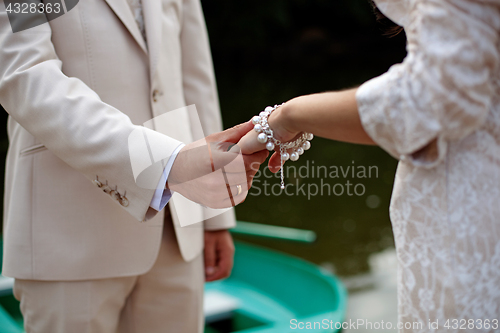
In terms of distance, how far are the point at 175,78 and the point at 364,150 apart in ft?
20.3

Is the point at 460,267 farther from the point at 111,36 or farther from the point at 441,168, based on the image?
the point at 111,36

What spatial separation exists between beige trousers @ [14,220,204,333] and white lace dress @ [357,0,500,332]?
25.4 inches

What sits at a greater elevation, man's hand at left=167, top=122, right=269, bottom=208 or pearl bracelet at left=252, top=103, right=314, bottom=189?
pearl bracelet at left=252, top=103, right=314, bottom=189

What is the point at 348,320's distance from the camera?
293 centimetres

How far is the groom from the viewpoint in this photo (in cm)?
100

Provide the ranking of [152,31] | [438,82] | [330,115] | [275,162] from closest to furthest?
1. [438,82]
2. [330,115]
3. [275,162]
4. [152,31]

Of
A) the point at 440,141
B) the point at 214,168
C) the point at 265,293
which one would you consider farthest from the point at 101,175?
the point at 265,293

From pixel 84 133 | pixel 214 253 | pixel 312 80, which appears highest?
pixel 84 133

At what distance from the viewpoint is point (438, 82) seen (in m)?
0.68

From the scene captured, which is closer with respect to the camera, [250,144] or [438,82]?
[438,82]

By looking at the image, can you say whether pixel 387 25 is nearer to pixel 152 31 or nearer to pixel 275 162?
pixel 275 162

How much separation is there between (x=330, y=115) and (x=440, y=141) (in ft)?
0.59

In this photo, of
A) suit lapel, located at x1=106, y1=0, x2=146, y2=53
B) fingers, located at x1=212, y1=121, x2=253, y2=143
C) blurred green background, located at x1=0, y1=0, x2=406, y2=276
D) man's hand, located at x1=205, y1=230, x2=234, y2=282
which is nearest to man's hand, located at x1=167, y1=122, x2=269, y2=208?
fingers, located at x1=212, y1=121, x2=253, y2=143

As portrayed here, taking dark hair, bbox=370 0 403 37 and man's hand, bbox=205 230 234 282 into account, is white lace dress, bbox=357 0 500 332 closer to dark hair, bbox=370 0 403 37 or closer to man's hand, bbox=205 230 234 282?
dark hair, bbox=370 0 403 37
